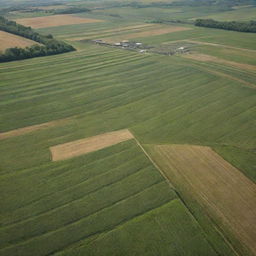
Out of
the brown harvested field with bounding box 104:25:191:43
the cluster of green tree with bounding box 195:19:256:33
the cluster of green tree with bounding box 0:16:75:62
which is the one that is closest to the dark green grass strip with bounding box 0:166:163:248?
the cluster of green tree with bounding box 0:16:75:62

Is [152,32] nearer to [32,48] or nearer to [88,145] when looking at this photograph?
[32,48]

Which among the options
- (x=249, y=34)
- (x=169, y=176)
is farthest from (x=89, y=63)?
(x=249, y=34)

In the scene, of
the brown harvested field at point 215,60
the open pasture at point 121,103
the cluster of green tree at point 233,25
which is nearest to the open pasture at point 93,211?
the open pasture at point 121,103

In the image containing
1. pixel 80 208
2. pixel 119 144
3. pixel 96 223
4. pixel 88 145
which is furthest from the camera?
pixel 119 144

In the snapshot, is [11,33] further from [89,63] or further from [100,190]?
[100,190]

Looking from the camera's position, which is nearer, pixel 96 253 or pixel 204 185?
pixel 96 253

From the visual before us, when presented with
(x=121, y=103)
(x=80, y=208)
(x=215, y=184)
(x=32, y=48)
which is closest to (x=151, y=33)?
(x=32, y=48)

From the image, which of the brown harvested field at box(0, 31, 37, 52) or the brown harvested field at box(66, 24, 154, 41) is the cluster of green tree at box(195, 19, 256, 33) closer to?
the brown harvested field at box(66, 24, 154, 41)

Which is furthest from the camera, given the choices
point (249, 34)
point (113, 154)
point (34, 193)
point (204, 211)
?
point (249, 34)
